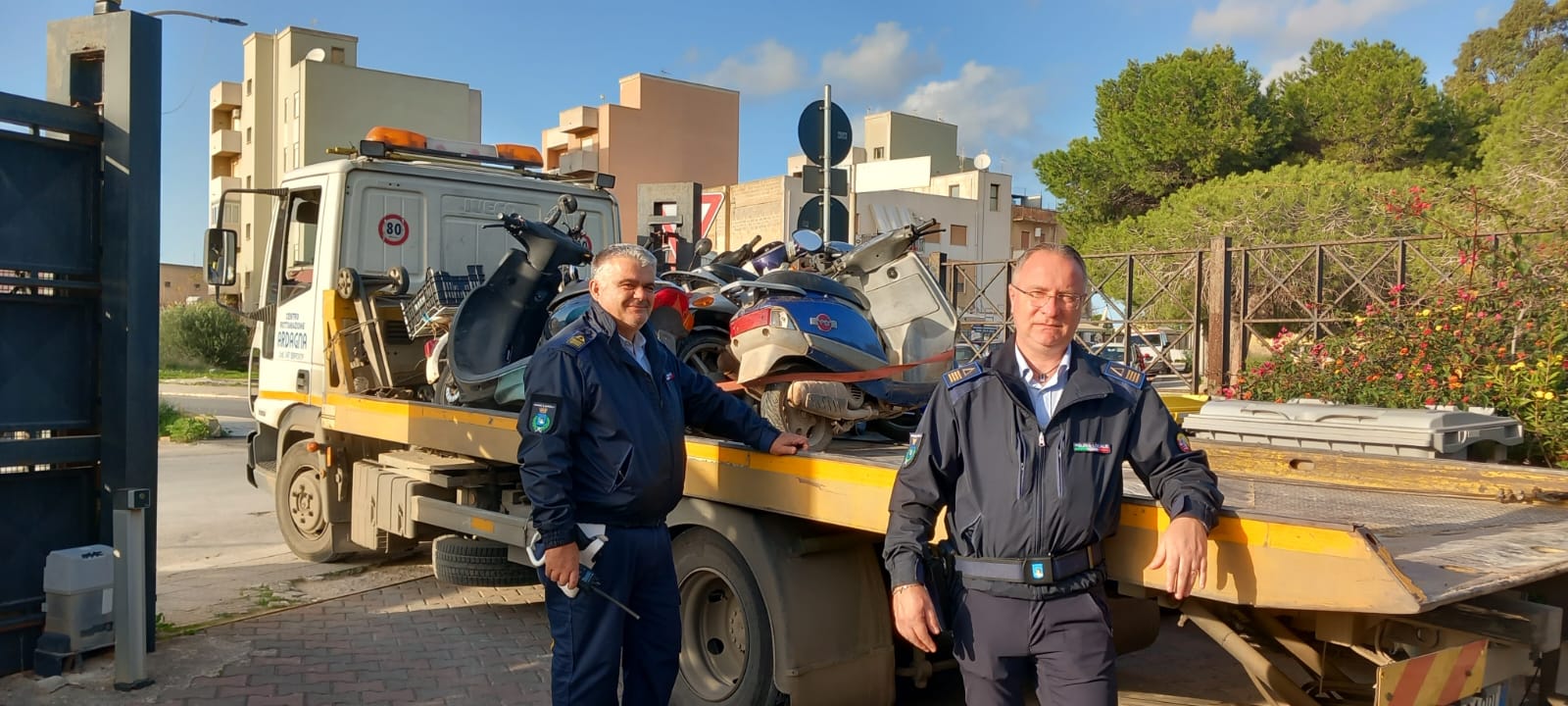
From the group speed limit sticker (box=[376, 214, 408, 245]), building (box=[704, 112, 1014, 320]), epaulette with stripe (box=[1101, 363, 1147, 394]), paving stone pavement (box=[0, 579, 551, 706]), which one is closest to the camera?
epaulette with stripe (box=[1101, 363, 1147, 394])

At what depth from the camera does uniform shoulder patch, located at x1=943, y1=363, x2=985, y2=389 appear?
8.86 feet

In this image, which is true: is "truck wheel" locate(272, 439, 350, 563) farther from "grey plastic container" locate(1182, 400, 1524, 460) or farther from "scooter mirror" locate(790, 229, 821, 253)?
"grey plastic container" locate(1182, 400, 1524, 460)

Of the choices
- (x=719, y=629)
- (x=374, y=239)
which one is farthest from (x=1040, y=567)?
(x=374, y=239)

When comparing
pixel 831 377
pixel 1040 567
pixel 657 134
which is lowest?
pixel 1040 567

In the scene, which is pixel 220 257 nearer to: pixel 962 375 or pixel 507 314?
pixel 507 314

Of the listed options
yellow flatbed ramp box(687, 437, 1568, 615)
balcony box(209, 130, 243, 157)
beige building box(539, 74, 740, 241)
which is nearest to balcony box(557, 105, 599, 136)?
beige building box(539, 74, 740, 241)

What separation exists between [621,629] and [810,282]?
2.01 metres

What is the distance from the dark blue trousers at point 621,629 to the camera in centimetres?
328

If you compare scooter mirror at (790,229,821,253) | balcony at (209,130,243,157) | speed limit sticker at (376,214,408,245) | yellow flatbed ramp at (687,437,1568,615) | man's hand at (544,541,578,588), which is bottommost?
man's hand at (544,541,578,588)

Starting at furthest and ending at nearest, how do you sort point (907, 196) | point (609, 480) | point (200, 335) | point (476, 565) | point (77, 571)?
point (907, 196) < point (200, 335) < point (476, 565) < point (77, 571) < point (609, 480)

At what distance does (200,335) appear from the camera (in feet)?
111

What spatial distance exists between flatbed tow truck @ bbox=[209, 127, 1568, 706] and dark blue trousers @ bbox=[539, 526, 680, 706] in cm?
52

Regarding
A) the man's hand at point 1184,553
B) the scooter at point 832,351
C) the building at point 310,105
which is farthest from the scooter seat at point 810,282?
the building at point 310,105

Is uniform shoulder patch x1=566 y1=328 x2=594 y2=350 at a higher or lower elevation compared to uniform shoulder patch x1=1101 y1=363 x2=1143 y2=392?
higher
